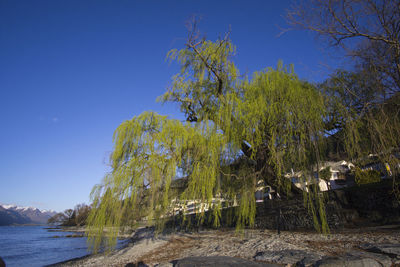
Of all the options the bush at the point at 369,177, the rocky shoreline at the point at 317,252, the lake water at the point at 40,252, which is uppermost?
the bush at the point at 369,177

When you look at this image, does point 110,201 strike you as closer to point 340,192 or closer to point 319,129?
point 319,129

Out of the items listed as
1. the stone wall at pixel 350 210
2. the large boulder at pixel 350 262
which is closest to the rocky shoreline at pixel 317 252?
the large boulder at pixel 350 262

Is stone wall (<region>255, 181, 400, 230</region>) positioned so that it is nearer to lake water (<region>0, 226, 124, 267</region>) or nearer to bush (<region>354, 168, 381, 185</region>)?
bush (<region>354, 168, 381, 185</region>)

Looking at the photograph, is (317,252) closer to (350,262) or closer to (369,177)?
(350,262)

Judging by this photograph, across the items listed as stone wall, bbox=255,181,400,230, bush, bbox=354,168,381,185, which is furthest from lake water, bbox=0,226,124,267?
bush, bbox=354,168,381,185

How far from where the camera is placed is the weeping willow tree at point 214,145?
5.04m

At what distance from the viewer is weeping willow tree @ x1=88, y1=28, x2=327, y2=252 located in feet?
16.5

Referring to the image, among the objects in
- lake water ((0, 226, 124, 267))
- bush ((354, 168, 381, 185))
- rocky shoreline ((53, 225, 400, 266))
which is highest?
bush ((354, 168, 381, 185))

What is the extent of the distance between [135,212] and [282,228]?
591 cm

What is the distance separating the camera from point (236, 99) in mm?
6008

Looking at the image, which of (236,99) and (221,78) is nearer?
(236,99)

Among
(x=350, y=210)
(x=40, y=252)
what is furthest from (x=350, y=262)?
(x=40, y=252)

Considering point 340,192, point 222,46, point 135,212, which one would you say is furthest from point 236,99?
point 340,192

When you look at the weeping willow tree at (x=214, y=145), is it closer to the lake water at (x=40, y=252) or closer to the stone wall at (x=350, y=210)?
the stone wall at (x=350, y=210)
